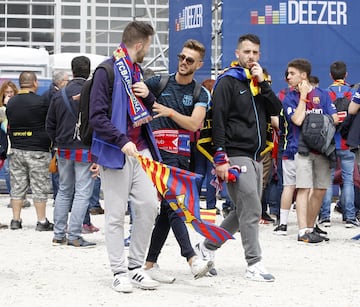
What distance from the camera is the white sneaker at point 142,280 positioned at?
23.6ft

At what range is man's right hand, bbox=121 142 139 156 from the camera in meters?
6.80

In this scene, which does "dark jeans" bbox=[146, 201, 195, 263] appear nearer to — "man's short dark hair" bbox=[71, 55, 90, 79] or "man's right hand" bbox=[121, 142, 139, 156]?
"man's right hand" bbox=[121, 142, 139, 156]

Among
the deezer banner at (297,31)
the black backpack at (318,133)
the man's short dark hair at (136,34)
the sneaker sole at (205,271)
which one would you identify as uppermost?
the deezer banner at (297,31)

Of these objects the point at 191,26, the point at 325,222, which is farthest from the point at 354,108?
the point at 191,26

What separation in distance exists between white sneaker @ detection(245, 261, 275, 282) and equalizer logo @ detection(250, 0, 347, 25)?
742 centimetres

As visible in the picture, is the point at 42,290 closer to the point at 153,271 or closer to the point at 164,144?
the point at 153,271

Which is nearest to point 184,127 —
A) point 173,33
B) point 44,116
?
point 44,116

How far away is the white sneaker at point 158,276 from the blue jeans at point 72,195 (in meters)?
2.26

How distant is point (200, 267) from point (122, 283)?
0.69 metres

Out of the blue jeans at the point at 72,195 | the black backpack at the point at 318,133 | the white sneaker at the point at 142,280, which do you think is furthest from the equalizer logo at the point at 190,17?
the white sneaker at the point at 142,280

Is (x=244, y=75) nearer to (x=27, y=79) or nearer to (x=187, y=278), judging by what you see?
(x=187, y=278)

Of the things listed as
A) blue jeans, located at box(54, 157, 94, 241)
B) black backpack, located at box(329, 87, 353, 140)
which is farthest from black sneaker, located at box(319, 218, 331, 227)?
blue jeans, located at box(54, 157, 94, 241)

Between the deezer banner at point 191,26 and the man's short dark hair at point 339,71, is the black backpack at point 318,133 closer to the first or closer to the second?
the man's short dark hair at point 339,71

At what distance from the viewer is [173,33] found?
52.6 feet
